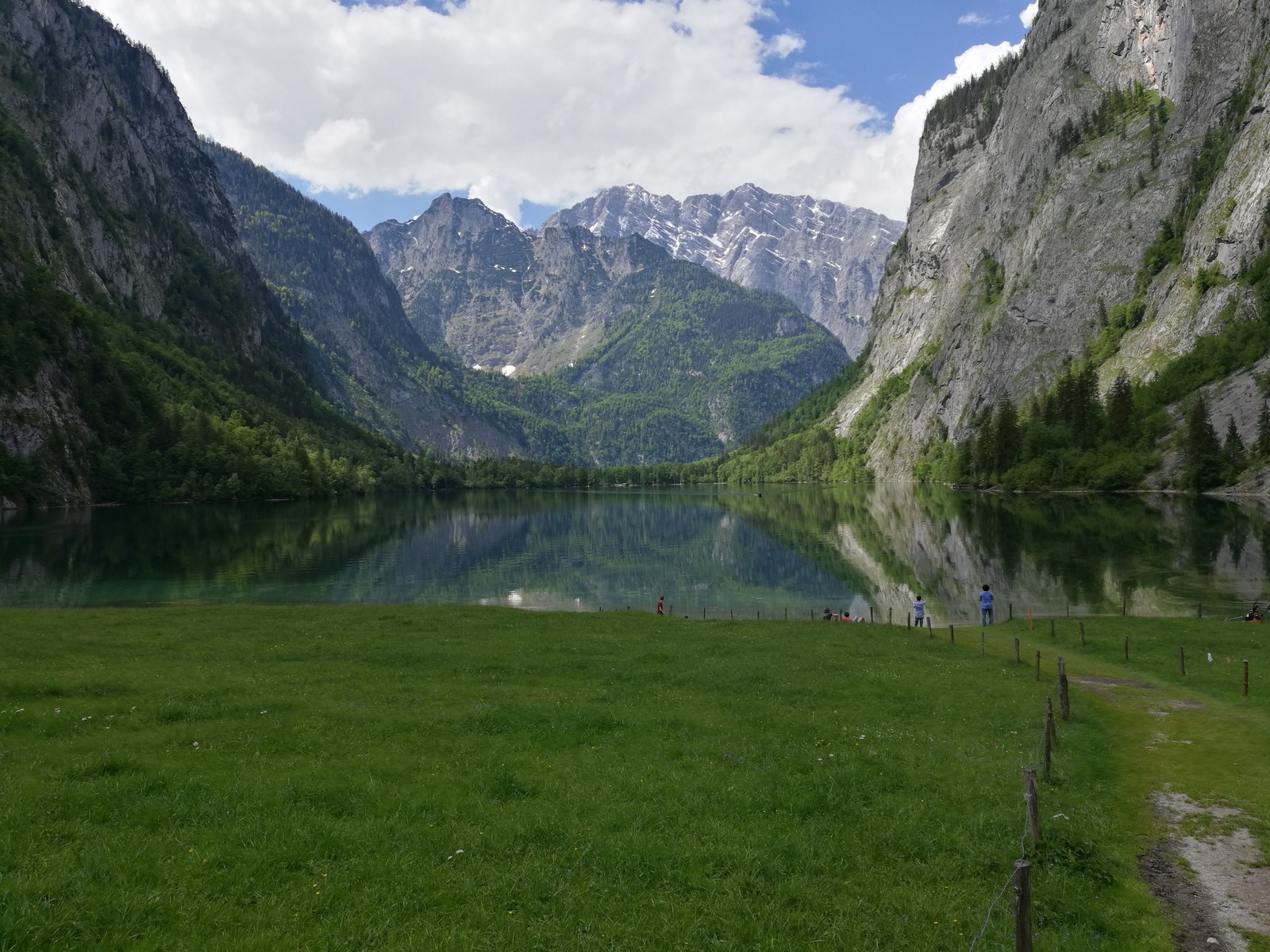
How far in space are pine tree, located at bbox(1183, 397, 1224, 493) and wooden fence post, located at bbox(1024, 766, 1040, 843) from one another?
142 metres

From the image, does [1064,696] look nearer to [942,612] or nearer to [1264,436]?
[942,612]

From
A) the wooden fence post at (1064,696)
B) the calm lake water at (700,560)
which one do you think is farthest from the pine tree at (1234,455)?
the wooden fence post at (1064,696)

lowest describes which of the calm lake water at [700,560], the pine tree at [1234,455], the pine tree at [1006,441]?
the calm lake water at [700,560]

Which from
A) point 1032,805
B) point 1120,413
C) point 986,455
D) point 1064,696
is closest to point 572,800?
point 1032,805

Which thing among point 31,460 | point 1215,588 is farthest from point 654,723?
point 31,460

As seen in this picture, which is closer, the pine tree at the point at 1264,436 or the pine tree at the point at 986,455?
the pine tree at the point at 1264,436

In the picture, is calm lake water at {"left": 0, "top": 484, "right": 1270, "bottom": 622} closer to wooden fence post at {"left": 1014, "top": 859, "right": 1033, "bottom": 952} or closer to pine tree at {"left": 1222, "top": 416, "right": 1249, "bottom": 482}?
pine tree at {"left": 1222, "top": 416, "right": 1249, "bottom": 482}

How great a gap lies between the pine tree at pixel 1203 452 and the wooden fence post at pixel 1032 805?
14242cm

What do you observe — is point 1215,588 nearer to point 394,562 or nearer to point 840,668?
point 840,668

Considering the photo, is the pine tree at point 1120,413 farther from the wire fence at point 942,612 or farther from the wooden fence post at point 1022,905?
the wooden fence post at point 1022,905

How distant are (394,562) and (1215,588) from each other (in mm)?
→ 79271

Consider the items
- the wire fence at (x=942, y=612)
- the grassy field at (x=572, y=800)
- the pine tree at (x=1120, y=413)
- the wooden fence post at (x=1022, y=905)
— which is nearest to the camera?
the wooden fence post at (x=1022, y=905)

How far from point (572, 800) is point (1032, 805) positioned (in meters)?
9.36

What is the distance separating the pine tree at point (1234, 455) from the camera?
417 ft
